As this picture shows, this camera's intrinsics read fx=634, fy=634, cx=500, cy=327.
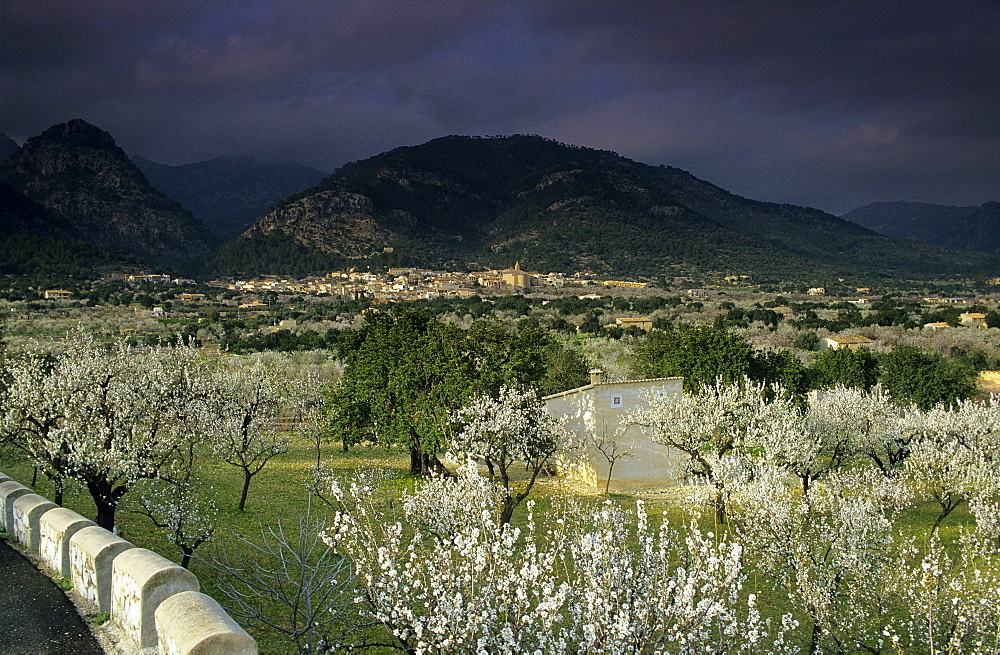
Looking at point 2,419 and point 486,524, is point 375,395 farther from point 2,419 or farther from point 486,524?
point 486,524

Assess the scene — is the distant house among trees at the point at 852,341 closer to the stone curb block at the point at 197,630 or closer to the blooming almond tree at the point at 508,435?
the blooming almond tree at the point at 508,435

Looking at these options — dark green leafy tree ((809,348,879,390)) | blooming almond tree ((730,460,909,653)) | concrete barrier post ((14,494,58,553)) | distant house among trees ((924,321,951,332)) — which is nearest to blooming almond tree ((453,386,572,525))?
blooming almond tree ((730,460,909,653))

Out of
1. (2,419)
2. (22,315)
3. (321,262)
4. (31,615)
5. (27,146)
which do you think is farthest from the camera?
(27,146)

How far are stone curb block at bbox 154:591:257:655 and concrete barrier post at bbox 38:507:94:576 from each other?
274 cm

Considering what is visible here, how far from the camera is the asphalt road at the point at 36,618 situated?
5973 millimetres

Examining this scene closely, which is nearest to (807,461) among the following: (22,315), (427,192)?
(22,315)

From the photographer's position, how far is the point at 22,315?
65312 mm

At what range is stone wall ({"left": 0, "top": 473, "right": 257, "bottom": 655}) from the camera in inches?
195

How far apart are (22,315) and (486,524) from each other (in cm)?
7636

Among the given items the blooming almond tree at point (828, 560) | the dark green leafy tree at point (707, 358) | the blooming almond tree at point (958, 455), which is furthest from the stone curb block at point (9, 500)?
the dark green leafy tree at point (707, 358)

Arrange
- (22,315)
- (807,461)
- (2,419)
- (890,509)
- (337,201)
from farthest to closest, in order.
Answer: (337,201), (22,315), (807,461), (890,509), (2,419)

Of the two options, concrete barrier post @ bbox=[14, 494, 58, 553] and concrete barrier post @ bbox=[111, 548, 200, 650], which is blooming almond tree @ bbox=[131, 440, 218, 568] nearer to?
Answer: concrete barrier post @ bbox=[14, 494, 58, 553]

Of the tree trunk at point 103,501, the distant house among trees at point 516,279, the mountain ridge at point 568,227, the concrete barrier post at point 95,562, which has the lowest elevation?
the tree trunk at point 103,501

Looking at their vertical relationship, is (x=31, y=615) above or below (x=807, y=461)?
above
